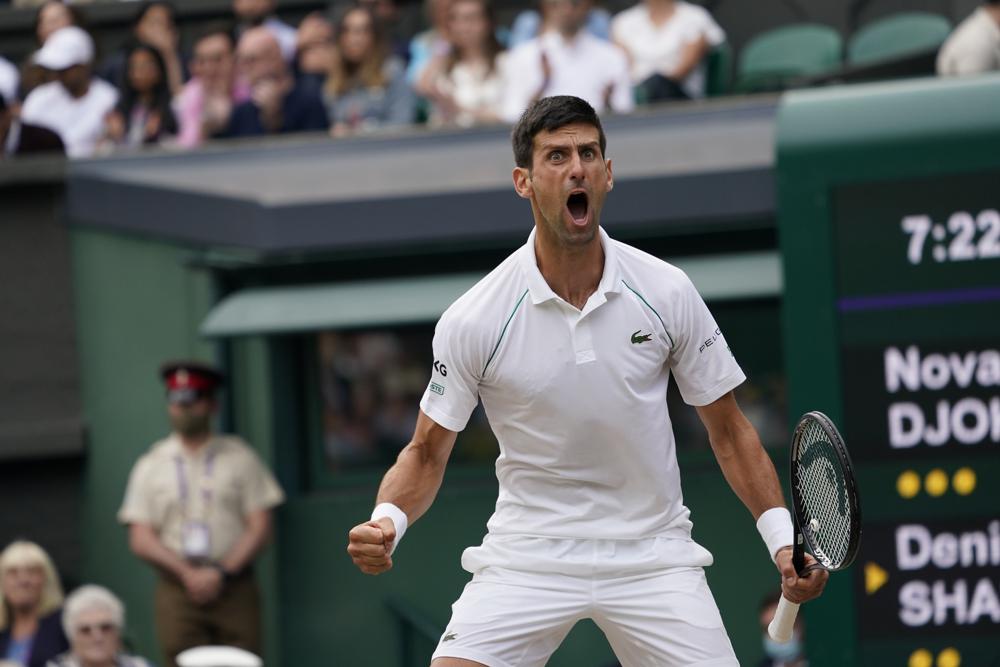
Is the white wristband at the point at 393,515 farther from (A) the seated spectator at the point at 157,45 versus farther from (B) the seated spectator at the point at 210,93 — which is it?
(A) the seated spectator at the point at 157,45

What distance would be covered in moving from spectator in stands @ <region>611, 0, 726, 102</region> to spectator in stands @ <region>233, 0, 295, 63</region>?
196 cm

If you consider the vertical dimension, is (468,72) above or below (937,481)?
above

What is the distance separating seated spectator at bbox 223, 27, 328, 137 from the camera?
10766 mm

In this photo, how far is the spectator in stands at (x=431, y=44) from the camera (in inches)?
416

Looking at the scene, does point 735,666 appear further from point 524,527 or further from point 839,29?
point 839,29

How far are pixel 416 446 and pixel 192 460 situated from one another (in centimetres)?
463

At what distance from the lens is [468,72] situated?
10383 millimetres

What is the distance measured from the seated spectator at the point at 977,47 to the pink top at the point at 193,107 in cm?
400

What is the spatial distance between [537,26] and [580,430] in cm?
618

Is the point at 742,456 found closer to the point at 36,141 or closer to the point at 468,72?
the point at 468,72

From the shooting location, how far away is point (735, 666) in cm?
496

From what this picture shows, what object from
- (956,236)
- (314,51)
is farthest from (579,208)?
(314,51)

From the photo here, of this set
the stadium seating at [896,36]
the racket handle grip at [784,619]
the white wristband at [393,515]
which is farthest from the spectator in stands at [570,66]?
the racket handle grip at [784,619]

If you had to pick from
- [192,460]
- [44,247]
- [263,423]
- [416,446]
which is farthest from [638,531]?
[44,247]
